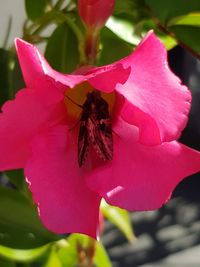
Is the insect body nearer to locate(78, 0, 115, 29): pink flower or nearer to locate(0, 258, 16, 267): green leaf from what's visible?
locate(78, 0, 115, 29): pink flower

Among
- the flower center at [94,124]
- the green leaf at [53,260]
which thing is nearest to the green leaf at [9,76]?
the flower center at [94,124]

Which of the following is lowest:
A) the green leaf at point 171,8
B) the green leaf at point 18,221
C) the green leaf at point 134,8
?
the green leaf at point 18,221

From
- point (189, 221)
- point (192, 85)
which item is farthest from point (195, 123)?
point (189, 221)

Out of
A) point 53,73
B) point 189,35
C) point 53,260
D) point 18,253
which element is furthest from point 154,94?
point 53,260

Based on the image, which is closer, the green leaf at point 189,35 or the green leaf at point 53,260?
the green leaf at point 189,35

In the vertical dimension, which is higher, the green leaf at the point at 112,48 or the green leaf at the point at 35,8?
the green leaf at the point at 35,8

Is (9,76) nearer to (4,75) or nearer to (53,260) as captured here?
(4,75)

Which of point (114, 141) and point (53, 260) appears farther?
point (53, 260)

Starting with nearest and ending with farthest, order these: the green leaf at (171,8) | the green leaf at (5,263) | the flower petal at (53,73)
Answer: the flower petal at (53,73) < the green leaf at (171,8) < the green leaf at (5,263)

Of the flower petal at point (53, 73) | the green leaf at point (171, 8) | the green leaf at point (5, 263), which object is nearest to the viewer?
the flower petal at point (53, 73)

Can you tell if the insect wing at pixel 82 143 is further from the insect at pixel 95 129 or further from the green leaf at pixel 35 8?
the green leaf at pixel 35 8
